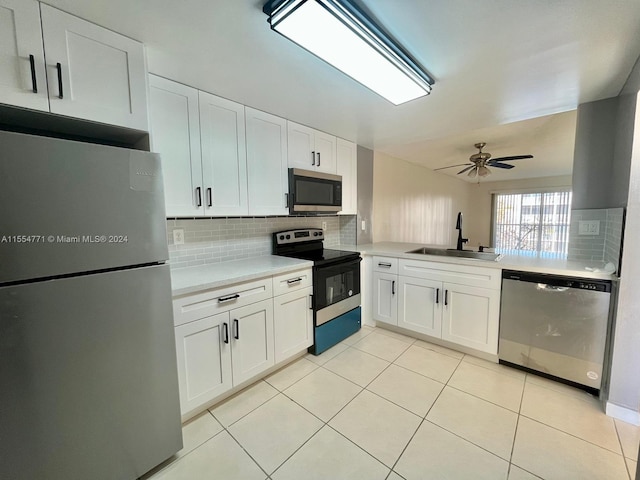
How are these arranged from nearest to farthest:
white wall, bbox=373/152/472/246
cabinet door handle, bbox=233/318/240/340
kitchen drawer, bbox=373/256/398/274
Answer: cabinet door handle, bbox=233/318/240/340, kitchen drawer, bbox=373/256/398/274, white wall, bbox=373/152/472/246

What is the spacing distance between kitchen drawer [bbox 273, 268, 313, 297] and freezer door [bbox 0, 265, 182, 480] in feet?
2.74

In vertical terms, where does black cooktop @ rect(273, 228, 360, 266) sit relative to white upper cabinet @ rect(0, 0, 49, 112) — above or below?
below

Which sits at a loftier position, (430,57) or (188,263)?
(430,57)

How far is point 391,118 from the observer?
7.79ft

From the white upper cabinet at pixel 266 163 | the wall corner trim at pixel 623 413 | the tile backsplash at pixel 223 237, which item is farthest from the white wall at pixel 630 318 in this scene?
the tile backsplash at pixel 223 237

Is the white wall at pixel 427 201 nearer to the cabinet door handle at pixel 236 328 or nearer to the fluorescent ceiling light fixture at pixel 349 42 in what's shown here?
the fluorescent ceiling light fixture at pixel 349 42

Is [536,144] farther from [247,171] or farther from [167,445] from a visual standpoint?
[167,445]

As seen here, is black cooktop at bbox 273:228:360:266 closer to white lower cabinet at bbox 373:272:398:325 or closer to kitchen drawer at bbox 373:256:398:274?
kitchen drawer at bbox 373:256:398:274

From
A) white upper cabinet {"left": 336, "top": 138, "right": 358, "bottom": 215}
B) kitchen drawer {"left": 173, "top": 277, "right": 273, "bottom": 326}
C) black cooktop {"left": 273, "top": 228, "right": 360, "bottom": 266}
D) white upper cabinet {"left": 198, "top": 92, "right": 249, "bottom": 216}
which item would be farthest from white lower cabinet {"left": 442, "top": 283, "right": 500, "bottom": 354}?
white upper cabinet {"left": 198, "top": 92, "right": 249, "bottom": 216}

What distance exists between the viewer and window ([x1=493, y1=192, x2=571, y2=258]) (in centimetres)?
644

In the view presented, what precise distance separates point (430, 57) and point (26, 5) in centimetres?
186

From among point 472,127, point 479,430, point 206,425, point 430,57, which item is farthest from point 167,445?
point 472,127

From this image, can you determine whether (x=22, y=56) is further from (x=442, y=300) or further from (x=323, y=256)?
(x=442, y=300)

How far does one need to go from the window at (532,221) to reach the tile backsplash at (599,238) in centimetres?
525
